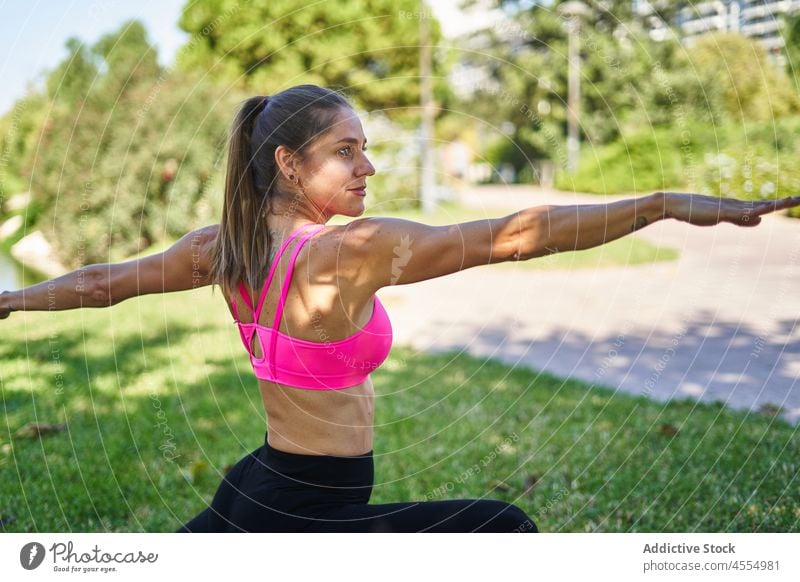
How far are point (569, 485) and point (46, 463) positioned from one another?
2.90 meters

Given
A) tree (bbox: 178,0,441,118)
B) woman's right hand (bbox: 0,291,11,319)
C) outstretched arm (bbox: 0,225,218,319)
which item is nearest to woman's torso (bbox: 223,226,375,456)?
outstretched arm (bbox: 0,225,218,319)

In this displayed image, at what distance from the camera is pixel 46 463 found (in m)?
Result: 4.56

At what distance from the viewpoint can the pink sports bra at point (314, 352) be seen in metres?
2.30

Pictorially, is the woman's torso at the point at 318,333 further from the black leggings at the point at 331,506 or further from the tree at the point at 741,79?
the tree at the point at 741,79

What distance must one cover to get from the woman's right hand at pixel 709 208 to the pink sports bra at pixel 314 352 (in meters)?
0.89

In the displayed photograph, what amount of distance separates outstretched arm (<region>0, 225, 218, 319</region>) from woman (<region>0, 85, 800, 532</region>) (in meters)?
0.06

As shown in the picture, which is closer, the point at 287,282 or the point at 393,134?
the point at 287,282

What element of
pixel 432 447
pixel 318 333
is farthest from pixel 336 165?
pixel 432 447

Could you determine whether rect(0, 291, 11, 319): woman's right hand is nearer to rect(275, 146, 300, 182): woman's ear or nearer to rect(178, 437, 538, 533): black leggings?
rect(178, 437, 538, 533): black leggings

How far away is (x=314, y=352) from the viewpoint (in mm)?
2322

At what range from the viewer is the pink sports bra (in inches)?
90.7
